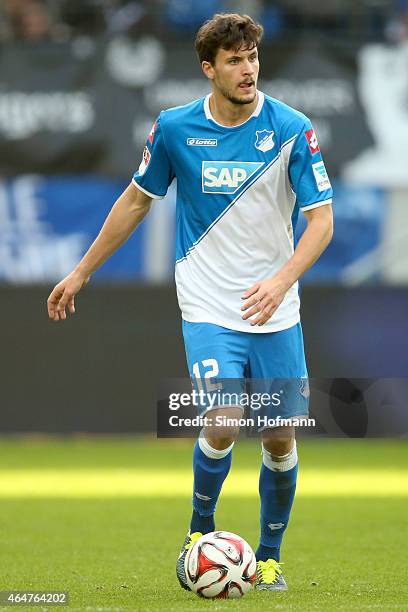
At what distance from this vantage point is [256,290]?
19.2 feet

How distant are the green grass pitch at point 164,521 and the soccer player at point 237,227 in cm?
47

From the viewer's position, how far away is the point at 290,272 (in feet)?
19.5

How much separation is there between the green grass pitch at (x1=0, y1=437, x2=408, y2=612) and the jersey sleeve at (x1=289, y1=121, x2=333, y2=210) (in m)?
1.72

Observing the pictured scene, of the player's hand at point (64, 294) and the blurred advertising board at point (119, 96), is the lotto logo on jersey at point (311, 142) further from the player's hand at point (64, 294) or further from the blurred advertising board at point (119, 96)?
the blurred advertising board at point (119, 96)

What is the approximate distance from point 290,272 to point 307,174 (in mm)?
508

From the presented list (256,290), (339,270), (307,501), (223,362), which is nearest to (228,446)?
(223,362)

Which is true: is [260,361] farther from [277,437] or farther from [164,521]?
[164,521]

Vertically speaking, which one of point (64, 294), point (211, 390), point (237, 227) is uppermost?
point (237, 227)

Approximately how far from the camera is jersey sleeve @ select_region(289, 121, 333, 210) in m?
6.14

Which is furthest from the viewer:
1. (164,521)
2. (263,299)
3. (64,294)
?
(164,521)

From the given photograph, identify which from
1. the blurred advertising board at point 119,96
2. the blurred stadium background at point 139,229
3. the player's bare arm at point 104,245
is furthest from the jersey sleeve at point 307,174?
the blurred advertising board at point 119,96

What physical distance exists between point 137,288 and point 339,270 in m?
2.29

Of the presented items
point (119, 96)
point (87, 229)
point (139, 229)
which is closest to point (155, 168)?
point (87, 229)

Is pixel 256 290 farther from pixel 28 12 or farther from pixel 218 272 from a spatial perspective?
pixel 28 12
